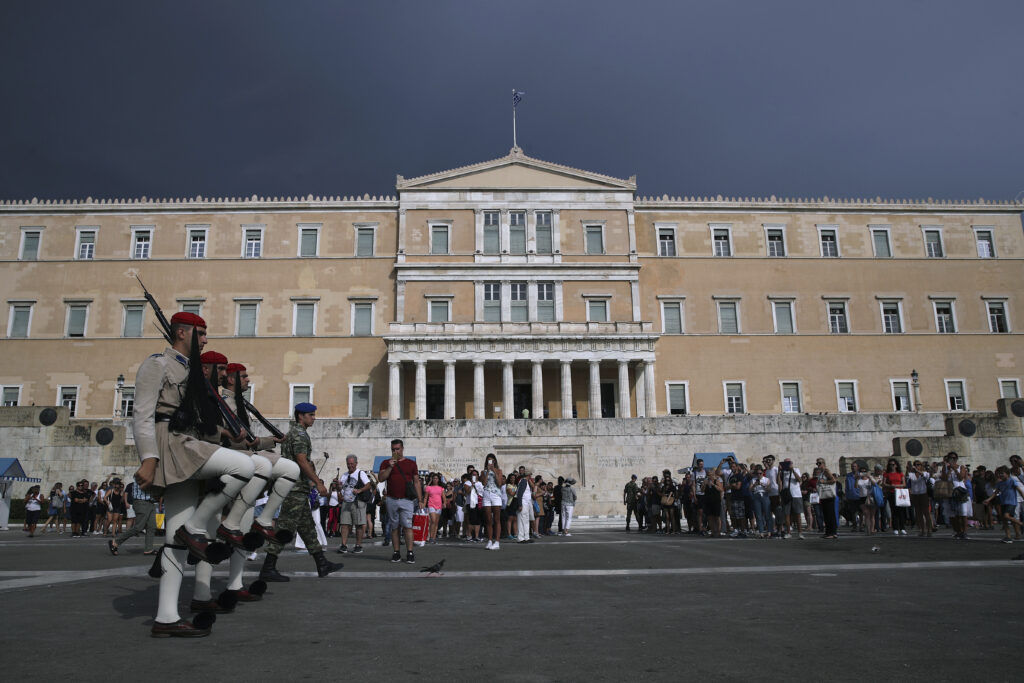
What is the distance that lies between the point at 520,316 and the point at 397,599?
40989 mm

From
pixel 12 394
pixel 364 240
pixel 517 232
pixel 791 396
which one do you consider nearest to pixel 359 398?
pixel 364 240

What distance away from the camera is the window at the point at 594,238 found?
4891cm

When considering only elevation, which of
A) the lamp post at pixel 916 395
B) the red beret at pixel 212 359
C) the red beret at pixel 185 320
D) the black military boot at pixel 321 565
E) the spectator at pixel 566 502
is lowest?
the black military boot at pixel 321 565

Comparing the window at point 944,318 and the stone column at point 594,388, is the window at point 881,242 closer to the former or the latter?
the window at point 944,318

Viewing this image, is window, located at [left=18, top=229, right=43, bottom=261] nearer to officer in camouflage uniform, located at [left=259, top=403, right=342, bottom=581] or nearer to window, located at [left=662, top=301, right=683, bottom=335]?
window, located at [left=662, top=301, right=683, bottom=335]

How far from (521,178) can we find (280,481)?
4474cm

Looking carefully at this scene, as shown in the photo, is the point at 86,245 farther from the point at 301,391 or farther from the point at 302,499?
the point at 302,499

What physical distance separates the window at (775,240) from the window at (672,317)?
24.9ft

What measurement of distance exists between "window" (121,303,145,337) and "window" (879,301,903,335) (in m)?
47.6

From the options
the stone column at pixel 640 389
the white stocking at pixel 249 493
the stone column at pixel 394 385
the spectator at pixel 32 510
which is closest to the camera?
the white stocking at pixel 249 493

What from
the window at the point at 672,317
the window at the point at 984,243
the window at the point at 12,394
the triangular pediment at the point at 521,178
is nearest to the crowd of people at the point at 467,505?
the window at the point at 672,317

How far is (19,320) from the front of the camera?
4791 centimetres

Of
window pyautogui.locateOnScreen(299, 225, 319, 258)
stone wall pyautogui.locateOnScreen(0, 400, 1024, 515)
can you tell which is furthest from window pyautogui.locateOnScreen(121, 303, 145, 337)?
stone wall pyautogui.locateOnScreen(0, 400, 1024, 515)

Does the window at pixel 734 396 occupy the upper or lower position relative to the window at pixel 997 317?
lower
